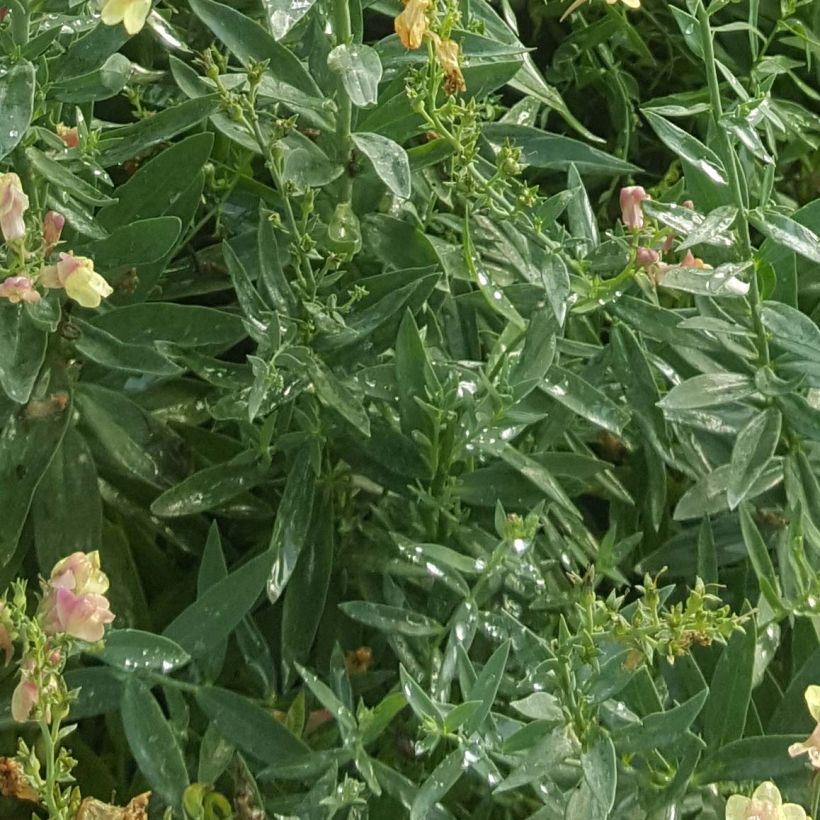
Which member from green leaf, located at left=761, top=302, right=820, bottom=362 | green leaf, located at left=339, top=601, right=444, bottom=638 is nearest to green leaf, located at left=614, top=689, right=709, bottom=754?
green leaf, located at left=339, top=601, right=444, bottom=638

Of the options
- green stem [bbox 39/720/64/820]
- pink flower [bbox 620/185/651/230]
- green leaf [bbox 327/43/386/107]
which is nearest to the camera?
green stem [bbox 39/720/64/820]

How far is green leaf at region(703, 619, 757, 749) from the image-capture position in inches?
27.1

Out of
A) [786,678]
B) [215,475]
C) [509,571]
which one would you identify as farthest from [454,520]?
[786,678]

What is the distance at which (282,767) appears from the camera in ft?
2.12

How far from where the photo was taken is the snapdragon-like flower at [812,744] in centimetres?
62

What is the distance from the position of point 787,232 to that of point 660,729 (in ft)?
1.04

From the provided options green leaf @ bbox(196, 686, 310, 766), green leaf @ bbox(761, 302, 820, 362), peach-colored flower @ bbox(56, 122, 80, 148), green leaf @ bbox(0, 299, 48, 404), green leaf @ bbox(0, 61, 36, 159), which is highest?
green leaf @ bbox(0, 61, 36, 159)

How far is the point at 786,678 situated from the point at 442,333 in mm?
346

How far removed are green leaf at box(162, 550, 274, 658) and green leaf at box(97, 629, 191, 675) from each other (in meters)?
0.04

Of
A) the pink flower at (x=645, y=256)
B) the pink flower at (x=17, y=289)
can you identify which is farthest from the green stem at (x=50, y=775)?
the pink flower at (x=645, y=256)

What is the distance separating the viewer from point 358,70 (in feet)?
2.17

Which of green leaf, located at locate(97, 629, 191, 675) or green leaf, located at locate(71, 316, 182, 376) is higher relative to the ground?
green leaf, located at locate(71, 316, 182, 376)

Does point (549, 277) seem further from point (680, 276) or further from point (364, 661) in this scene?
point (364, 661)

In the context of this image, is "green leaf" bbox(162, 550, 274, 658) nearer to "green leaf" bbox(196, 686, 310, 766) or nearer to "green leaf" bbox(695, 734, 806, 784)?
"green leaf" bbox(196, 686, 310, 766)
